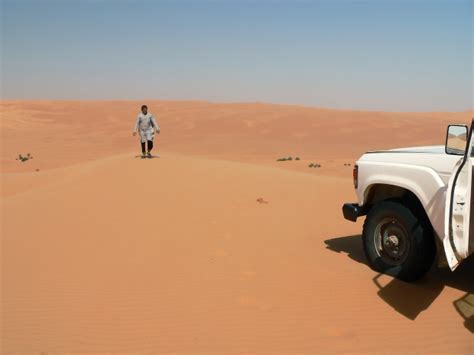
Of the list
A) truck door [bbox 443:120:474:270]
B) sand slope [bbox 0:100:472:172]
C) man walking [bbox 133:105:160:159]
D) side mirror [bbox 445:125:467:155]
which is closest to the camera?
truck door [bbox 443:120:474:270]

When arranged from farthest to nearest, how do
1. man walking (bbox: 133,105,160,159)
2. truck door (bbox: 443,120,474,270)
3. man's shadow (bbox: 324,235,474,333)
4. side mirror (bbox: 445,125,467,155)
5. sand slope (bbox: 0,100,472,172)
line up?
1. sand slope (bbox: 0,100,472,172)
2. man walking (bbox: 133,105,160,159)
3. man's shadow (bbox: 324,235,474,333)
4. side mirror (bbox: 445,125,467,155)
5. truck door (bbox: 443,120,474,270)

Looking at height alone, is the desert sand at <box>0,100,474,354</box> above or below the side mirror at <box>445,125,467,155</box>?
below

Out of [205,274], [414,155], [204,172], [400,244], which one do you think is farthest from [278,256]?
[204,172]

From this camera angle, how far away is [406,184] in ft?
16.0

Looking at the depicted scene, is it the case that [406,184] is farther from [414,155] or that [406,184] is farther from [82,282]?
[82,282]

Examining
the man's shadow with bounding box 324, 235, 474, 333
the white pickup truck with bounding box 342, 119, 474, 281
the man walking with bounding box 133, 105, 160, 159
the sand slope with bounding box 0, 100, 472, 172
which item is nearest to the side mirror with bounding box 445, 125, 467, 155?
the white pickup truck with bounding box 342, 119, 474, 281

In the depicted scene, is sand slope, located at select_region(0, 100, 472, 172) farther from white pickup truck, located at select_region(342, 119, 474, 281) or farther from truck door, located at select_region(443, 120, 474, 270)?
truck door, located at select_region(443, 120, 474, 270)

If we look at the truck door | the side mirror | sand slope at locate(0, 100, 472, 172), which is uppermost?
the side mirror

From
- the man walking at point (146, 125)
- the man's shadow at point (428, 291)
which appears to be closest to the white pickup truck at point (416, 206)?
the man's shadow at point (428, 291)

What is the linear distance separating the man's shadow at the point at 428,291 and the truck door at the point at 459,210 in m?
0.89

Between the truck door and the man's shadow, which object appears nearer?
the truck door

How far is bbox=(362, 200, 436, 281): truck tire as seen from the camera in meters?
4.80

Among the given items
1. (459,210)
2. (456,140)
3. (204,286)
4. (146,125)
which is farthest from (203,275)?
(146,125)

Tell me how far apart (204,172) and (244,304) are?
24.3 feet
